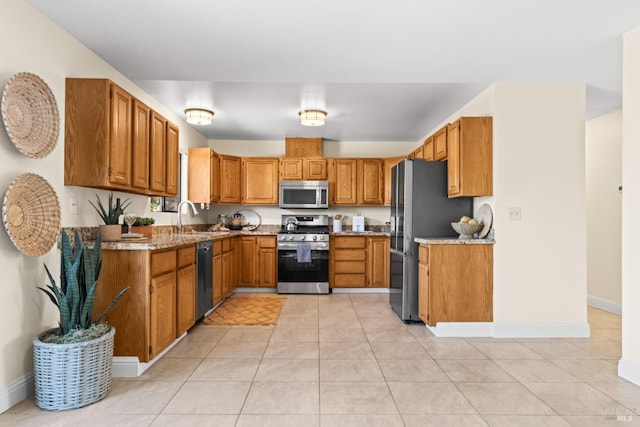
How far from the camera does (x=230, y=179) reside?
6102 millimetres

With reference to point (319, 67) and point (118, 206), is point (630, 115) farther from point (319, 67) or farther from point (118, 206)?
point (118, 206)

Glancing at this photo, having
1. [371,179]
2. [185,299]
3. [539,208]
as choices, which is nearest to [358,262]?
[371,179]

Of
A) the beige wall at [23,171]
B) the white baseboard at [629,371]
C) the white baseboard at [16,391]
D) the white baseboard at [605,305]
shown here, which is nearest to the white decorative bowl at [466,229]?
the white baseboard at [629,371]

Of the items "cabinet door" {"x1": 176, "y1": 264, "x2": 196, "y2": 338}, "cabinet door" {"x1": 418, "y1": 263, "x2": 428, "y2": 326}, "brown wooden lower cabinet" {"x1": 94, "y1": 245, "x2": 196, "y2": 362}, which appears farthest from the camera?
"cabinet door" {"x1": 418, "y1": 263, "x2": 428, "y2": 326}

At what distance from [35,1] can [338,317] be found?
3739mm

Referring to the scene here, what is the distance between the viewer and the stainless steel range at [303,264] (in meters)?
5.83

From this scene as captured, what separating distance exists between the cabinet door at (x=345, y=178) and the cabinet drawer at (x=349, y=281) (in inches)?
47.8

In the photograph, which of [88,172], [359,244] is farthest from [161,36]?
[359,244]

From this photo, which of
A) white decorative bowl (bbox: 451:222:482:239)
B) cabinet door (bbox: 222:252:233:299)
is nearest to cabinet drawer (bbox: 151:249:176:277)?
cabinet door (bbox: 222:252:233:299)

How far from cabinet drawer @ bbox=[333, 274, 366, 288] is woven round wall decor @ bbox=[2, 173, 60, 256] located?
409cm

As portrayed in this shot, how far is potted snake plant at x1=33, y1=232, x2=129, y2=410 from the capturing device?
2.18 metres

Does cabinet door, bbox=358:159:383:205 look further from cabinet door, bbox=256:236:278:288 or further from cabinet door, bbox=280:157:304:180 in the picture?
cabinet door, bbox=256:236:278:288

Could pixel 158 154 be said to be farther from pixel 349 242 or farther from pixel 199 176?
pixel 349 242

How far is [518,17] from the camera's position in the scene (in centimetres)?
248
